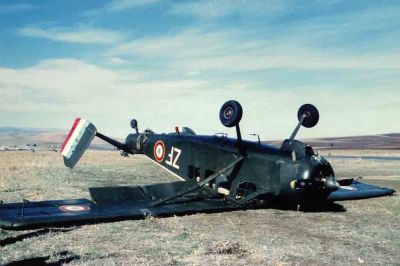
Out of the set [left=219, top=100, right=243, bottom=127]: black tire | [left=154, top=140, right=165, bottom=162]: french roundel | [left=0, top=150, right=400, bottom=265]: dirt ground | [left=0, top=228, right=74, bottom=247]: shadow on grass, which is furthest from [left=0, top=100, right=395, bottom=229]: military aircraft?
[left=154, top=140, right=165, bottom=162]: french roundel

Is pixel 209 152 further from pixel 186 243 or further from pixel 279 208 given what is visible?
pixel 186 243

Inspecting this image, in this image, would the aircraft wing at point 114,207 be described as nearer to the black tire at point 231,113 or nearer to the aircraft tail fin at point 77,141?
the aircraft tail fin at point 77,141

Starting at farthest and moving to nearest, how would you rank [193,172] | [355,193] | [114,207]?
[355,193]
[193,172]
[114,207]

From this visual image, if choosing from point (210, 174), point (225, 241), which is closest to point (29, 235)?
point (225, 241)

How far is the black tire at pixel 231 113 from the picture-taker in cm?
1345

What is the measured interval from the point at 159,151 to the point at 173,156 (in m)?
1.50

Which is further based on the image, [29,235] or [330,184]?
[330,184]

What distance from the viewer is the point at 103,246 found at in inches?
344

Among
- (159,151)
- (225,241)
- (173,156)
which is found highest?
(159,151)

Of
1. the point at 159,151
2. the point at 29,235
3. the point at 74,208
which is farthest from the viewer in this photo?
the point at 159,151

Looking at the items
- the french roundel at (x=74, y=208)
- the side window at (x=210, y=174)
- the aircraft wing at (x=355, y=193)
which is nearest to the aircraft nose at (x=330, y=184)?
the aircraft wing at (x=355, y=193)

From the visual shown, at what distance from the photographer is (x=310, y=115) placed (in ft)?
49.6

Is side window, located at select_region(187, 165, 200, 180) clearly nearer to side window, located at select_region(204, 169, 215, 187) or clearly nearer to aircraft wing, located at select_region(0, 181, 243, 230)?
side window, located at select_region(204, 169, 215, 187)

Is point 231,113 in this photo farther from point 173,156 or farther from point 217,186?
point 173,156
